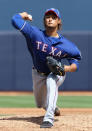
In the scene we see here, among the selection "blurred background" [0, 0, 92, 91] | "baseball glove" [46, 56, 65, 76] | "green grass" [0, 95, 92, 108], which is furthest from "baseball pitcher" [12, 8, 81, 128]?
"blurred background" [0, 0, 92, 91]

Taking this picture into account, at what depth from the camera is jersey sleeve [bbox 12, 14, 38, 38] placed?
4785 millimetres

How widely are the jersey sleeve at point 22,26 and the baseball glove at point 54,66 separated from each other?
1.15 ft

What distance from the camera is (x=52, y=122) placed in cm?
468

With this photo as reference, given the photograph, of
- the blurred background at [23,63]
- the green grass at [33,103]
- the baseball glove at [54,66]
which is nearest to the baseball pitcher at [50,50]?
the baseball glove at [54,66]

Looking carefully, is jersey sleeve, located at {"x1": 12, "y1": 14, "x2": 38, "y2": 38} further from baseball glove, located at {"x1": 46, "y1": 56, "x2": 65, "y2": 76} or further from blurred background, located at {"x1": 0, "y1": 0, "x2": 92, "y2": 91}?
blurred background, located at {"x1": 0, "y1": 0, "x2": 92, "y2": 91}

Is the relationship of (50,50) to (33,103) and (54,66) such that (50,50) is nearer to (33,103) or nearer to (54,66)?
(54,66)

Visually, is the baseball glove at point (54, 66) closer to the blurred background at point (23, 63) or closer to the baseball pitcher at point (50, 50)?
the baseball pitcher at point (50, 50)

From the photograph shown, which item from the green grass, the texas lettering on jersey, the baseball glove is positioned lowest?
the green grass

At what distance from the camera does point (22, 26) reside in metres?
4.81

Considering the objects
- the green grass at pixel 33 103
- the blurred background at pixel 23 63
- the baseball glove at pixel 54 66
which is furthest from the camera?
the blurred background at pixel 23 63

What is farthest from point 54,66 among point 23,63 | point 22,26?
point 23,63

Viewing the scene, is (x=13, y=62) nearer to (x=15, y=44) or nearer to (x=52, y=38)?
(x=15, y=44)

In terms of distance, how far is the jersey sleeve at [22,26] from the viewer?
15.7 ft

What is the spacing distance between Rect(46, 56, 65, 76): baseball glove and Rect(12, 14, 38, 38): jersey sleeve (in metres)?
0.35
